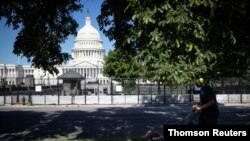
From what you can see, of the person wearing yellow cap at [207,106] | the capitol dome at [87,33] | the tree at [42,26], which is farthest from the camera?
the capitol dome at [87,33]

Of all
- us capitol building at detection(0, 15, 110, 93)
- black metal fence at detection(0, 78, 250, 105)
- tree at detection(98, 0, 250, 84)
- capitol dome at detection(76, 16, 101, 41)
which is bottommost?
black metal fence at detection(0, 78, 250, 105)

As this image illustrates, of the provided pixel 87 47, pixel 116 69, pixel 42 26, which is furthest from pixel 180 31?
pixel 87 47

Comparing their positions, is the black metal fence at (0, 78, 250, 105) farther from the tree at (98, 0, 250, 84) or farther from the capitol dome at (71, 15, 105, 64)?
the capitol dome at (71, 15, 105, 64)

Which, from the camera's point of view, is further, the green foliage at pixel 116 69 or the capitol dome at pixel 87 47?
the capitol dome at pixel 87 47

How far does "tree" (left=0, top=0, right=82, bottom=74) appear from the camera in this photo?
11.9 metres

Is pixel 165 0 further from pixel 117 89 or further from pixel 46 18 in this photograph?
pixel 117 89

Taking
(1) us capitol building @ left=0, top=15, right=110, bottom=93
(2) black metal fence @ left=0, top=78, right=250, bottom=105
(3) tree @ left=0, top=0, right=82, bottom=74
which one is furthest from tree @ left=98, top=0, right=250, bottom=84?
(1) us capitol building @ left=0, top=15, right=110, bottom=93

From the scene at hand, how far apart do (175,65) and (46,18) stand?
245 inches

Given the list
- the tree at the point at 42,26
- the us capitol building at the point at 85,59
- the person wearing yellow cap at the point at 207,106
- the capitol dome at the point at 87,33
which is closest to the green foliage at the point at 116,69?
the tree at the point at 42,26

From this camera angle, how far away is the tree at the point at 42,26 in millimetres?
11914

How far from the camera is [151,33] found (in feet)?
21.3

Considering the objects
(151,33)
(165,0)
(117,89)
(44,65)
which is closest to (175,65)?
(151,33)

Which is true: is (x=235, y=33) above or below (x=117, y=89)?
above

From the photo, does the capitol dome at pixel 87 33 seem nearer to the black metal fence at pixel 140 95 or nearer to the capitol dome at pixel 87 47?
the capitol dome at pixel 87 47
